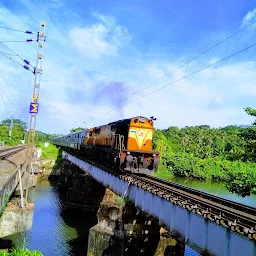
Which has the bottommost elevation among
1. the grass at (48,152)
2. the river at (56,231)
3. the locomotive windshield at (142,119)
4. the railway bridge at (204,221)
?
the river at (56,231)

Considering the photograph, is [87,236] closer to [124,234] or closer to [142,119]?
[124,234]

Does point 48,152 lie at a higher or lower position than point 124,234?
higher

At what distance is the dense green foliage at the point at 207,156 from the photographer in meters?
17.3

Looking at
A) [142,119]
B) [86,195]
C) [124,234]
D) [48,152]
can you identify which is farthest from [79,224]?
[48,152]

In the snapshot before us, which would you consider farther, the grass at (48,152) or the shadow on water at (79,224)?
the grass at (48,152)

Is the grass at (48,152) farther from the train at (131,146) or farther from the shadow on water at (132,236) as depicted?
the shadow on water at (132,236)

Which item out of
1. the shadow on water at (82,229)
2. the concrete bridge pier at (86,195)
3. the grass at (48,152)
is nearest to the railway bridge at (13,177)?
the shadow on water at (82,229)

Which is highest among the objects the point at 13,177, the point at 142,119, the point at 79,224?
the point at 142,119

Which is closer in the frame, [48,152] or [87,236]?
[87,236]

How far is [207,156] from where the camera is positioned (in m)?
91.2

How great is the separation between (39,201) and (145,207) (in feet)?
93.8

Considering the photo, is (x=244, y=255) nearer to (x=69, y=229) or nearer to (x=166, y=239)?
(x=166, y=239)

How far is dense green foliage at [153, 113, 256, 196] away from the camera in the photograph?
17.3 metres

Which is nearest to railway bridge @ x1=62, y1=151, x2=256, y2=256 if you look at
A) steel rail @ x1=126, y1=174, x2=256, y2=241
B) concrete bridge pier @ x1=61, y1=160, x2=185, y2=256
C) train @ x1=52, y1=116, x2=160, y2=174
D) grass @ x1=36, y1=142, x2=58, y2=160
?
steel rail @ x1=126, y1=174, x2=256, y2=241
